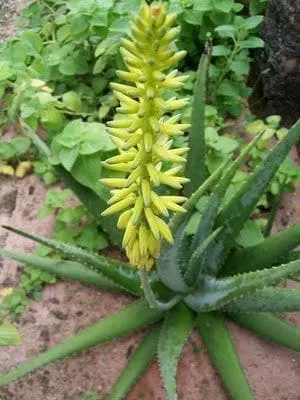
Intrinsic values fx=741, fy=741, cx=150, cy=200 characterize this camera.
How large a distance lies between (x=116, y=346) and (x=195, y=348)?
0.29 meters

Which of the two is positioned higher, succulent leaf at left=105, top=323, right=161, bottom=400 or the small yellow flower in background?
the small yellow flower in background

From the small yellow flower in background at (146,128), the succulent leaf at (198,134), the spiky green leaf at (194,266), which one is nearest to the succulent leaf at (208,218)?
the spiky green leaf at (194,266)

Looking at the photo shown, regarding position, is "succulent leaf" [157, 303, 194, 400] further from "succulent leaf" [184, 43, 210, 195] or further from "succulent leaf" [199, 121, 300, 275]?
"succulent leaf" [184, 43, 210, 195]

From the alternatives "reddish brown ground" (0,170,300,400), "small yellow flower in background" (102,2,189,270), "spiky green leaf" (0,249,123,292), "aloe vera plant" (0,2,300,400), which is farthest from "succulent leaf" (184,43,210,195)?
"small yellow flower in background" (102,2,189,270)

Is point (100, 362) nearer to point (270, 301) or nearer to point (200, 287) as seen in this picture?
point (200, 287)

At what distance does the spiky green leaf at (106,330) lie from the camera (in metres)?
2.43

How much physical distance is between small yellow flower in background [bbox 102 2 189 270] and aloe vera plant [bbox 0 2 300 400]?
44 cm

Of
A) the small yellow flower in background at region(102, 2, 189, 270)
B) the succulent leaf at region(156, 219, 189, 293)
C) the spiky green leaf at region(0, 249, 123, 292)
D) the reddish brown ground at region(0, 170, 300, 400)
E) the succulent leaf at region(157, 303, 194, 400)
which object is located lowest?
the reddish brown ground at region(0, 170, 300, 400)

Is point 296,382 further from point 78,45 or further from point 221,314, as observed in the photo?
point 78,45

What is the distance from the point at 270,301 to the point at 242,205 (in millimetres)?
331

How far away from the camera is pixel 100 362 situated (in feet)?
8.80

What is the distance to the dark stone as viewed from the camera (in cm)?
291

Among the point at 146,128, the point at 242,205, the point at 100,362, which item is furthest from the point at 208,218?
the point at 146,128

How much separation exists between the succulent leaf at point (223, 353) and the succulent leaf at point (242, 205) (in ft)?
0.59
